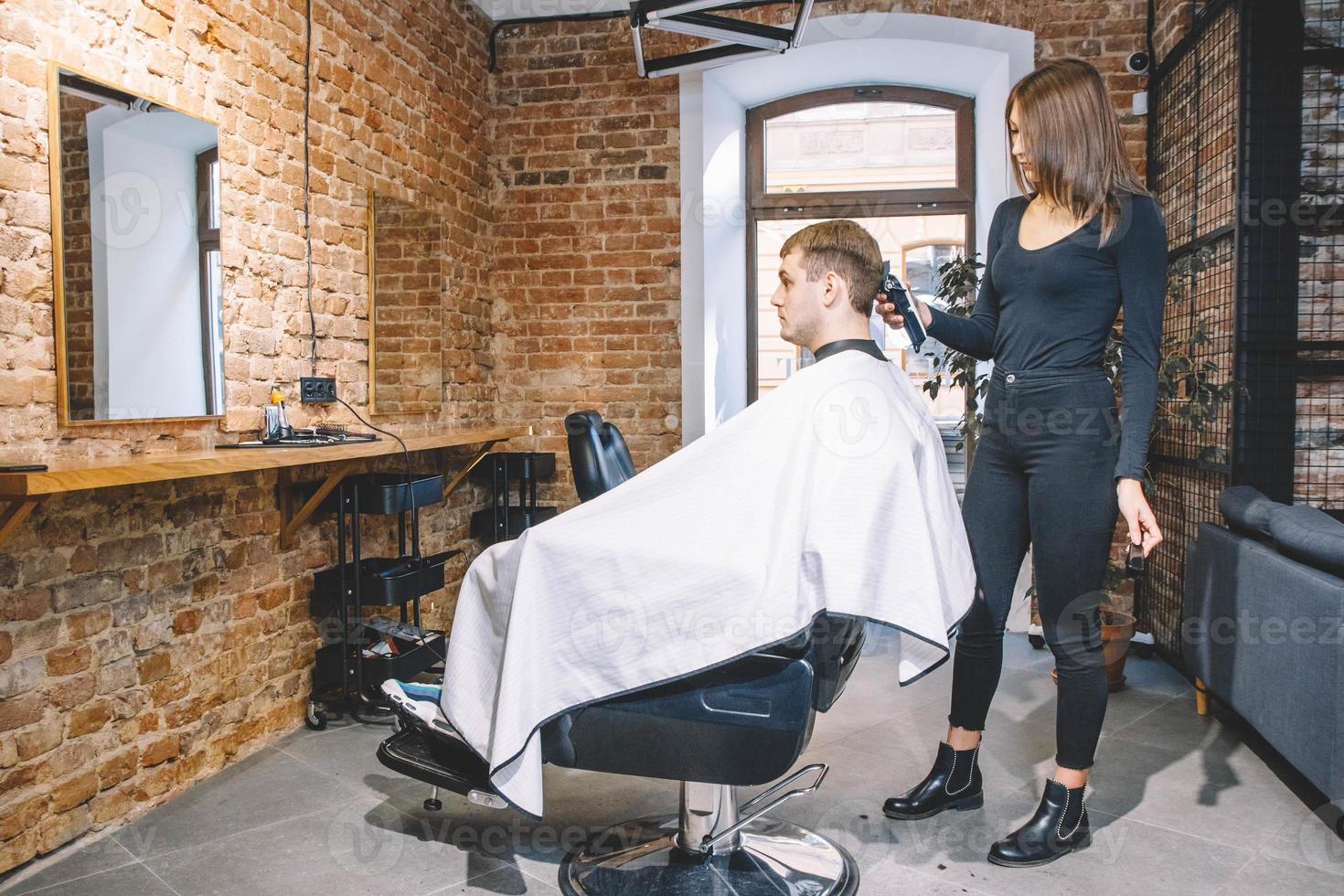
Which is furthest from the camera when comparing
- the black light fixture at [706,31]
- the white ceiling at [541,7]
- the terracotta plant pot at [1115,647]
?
the white ceiling at [541,7]

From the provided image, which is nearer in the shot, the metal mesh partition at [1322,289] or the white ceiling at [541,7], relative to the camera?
the metal mesh partition at [1322,289]

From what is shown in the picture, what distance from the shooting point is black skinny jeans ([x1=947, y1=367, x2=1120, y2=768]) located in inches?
72.8

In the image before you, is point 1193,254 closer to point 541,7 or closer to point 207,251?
point 541,7

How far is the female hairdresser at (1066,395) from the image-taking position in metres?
1.81

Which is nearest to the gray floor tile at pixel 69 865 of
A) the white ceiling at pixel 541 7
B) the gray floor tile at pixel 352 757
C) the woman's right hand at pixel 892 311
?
the gray floor tile at pixel 352 757

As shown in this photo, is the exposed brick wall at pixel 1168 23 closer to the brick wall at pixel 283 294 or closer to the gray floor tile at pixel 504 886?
the brick wall at pixel 283 294

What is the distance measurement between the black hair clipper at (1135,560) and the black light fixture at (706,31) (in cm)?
200

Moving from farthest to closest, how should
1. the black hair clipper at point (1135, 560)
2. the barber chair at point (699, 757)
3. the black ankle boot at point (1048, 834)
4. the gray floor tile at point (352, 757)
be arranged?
1. the gray floor tile at point (352, 757)
2. the black ankle boot at point (1048, 834)
3. the black hair clipper at point (1135, 560)
4. the barber chair at point (699, 757)

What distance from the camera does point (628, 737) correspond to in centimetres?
148

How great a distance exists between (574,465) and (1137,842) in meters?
1.48

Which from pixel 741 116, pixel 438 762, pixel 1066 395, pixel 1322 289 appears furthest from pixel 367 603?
pixel 1322 289

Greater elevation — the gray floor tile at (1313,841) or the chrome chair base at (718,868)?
the chrome chair base at (718,868)

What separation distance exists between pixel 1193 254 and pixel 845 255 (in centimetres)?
205

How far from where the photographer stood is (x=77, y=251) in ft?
6.86
